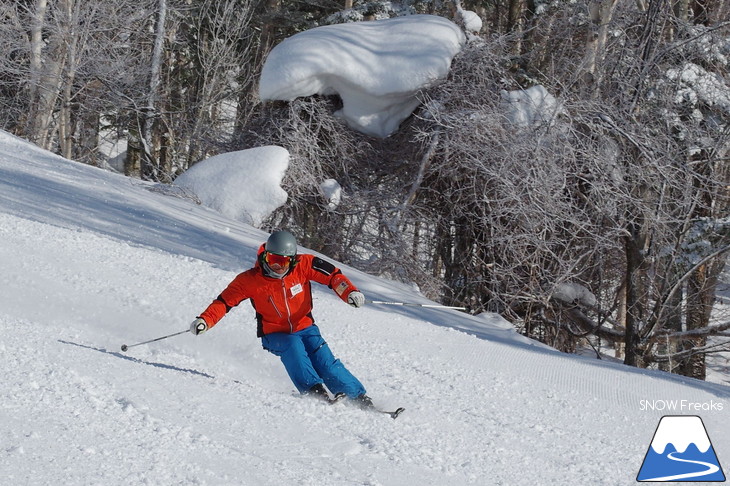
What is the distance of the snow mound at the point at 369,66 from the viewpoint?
44.5ft

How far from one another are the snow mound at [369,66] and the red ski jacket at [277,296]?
8291 mm

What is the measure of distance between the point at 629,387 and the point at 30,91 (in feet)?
58.6

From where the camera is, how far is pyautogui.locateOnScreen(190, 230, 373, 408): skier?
5.44m

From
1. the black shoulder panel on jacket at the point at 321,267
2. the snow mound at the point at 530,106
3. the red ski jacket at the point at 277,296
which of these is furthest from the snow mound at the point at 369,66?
the red ski jacket at the point at 277,296

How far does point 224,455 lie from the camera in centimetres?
404

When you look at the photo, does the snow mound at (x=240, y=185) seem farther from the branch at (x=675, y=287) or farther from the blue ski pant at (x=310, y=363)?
the blue ski pant at (x=310, y=363)

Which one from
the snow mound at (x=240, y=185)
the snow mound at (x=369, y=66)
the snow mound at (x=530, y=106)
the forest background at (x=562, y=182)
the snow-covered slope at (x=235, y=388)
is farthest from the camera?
the snow mound at (x=369, y=66)

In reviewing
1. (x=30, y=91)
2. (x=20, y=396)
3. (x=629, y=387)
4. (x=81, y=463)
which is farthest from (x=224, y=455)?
(x=30, y=91)

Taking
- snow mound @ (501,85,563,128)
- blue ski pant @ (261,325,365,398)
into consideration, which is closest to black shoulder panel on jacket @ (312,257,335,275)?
blue ski pant @ (261,325,365,398)

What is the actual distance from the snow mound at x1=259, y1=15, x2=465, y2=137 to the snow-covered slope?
4568 millimetres

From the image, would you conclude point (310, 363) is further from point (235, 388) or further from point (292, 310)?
point (235, 388)

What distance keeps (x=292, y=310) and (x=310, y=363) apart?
37cm

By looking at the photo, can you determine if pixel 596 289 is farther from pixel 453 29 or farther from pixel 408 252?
pixel 453 29

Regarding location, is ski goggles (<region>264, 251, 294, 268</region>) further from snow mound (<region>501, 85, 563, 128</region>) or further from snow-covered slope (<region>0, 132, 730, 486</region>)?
snow mound (<region>501, 85, 563, 128</region>)
